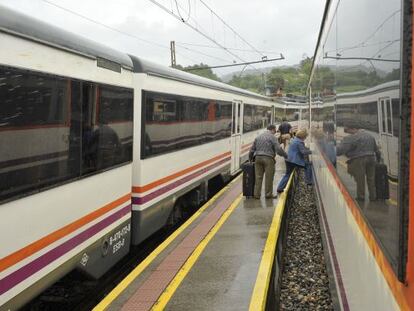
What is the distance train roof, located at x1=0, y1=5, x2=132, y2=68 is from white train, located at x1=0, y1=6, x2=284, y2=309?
0.01m

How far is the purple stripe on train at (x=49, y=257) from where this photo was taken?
3523 millimetres

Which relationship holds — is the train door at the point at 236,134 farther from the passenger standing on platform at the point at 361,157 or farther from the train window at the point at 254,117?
the passenger standing on platform at the point at 361,157

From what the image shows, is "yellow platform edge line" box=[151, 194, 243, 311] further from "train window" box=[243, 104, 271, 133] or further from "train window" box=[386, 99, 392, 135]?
"train window" box=[243, 104, 271, 133]

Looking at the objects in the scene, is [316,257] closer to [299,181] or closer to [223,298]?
[223,298]

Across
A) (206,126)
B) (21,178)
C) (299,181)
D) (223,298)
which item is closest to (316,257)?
(223,298)

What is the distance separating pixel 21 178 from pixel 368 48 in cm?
247

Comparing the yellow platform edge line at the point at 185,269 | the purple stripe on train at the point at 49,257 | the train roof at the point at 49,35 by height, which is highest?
the train roof at the point at 49,35

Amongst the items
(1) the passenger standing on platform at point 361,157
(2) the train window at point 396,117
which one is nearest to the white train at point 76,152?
(1) the passenger standing on platform at point 361,157

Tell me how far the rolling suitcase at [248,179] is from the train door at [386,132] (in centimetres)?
748

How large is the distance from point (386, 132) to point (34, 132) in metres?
2.67

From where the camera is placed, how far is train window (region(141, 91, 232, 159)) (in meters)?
6.77

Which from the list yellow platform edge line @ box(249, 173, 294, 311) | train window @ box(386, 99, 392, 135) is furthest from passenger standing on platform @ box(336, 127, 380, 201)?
yellow platform edge line @ box(249, 173, 294, 311)

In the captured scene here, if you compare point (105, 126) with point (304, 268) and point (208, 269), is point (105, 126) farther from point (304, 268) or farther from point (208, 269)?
point (304, 268)

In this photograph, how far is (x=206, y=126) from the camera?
10.5m
